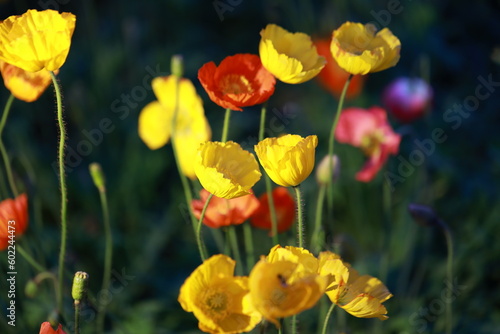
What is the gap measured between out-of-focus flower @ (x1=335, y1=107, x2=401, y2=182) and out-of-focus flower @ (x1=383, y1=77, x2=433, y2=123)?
0.13 meters

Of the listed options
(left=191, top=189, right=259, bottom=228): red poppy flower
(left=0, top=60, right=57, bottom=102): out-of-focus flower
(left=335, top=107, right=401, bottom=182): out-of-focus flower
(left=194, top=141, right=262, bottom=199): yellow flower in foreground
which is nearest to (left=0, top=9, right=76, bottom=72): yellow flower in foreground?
(left=0, top=60, right=57, bottom=102): out-of-focus flower

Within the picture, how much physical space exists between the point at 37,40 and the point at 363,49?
1.87ft

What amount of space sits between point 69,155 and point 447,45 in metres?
1.52

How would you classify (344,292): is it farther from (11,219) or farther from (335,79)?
(335,79)

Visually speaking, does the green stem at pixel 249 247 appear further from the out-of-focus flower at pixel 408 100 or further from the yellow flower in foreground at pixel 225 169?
the out-of-focus flower at pixel 408 100

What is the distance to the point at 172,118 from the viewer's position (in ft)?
5.36

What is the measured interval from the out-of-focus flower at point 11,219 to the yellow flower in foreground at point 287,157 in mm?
596

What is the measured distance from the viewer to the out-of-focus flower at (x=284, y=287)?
86 centimetres

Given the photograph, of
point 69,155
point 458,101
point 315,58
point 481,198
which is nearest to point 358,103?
point 458,101

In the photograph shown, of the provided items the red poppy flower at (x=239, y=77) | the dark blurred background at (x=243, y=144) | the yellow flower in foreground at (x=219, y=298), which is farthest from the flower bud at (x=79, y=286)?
the dark blurred background at (x=243, y=144)

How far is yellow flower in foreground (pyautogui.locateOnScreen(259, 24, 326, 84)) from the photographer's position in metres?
1.15

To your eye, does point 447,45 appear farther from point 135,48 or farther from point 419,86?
point 135,48

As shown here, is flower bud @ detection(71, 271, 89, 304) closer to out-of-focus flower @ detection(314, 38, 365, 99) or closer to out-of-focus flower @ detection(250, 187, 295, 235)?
out-of-focus flower @ detection(250, 187, 295, 235)

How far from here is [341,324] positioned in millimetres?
1562
